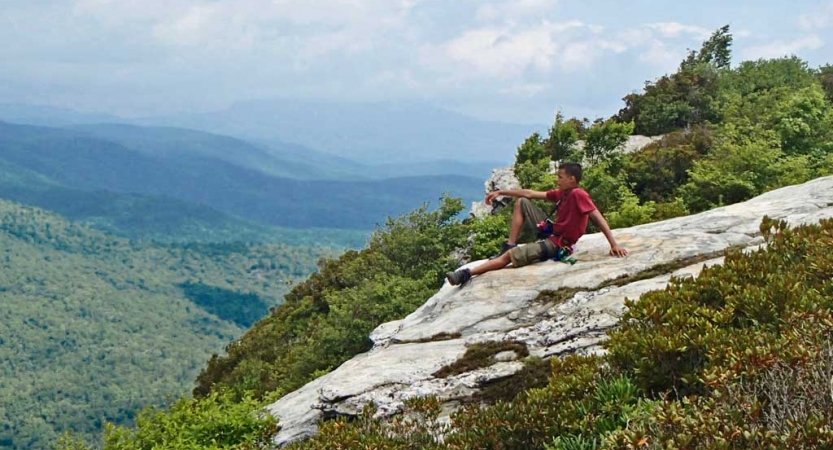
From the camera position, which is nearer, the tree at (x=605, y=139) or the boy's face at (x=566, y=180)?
the boy's face at (x=566, y=180)

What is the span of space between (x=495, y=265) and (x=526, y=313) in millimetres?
2185

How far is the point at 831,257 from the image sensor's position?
7949 millimetres

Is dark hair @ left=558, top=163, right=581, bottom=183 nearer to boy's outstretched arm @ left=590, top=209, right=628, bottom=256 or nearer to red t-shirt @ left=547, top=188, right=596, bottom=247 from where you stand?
red t-shirt @ left=547, top=188, right=596, bottom=247

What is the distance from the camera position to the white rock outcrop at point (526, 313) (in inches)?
389

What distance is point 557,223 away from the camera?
44.0ft

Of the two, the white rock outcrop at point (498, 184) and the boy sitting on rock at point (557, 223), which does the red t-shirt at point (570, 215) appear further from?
the white rock outcrop at point (498, 184)

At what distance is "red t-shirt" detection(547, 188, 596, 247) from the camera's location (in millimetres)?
12836

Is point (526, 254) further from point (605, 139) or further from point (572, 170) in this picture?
point (605, 139)

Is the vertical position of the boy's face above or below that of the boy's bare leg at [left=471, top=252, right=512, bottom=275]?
above

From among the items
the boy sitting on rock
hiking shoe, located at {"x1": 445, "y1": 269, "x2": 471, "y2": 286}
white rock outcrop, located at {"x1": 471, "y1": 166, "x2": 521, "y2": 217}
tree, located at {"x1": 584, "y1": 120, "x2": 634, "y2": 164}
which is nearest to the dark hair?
the boy sitting on rock

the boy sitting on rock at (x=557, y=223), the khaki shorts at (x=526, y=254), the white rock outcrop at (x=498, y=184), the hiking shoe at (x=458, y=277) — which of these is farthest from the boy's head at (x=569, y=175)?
the white rock outcrop at (x=498, y=184)

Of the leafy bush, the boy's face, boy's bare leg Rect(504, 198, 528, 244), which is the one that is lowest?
the leafy bush

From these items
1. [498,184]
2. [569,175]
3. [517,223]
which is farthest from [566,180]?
[498,184]

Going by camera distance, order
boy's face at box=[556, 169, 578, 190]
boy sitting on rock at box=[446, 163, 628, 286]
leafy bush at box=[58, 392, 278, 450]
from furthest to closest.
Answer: boy's face at box=[556, 169, 578, 190] → boy sitting on rock at box=[446, 163, 628, 286] → leafy bush at box=[58, 392, 278, 450]
